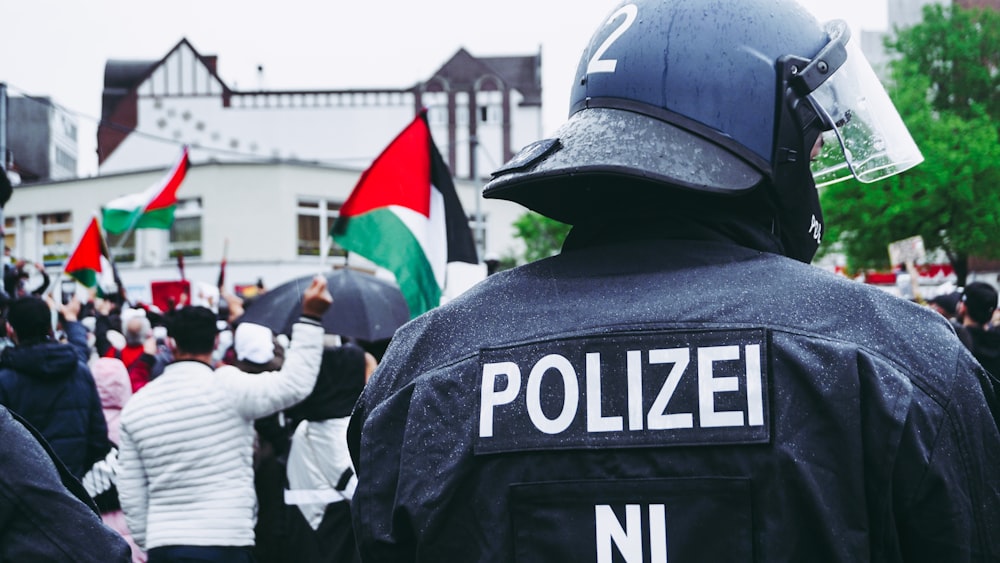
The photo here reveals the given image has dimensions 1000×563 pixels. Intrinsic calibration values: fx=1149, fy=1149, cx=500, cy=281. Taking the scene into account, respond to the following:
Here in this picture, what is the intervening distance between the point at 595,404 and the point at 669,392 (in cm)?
11

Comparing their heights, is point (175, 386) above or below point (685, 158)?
below

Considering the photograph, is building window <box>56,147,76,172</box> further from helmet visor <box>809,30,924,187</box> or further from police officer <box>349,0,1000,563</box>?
police officer <box>349,0,1000,563</box>

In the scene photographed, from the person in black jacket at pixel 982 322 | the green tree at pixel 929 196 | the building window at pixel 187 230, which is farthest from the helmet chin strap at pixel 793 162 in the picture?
the building window at pixel 187 230

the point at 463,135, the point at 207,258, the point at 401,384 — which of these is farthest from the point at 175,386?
the point at 463,135

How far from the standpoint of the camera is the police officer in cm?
152

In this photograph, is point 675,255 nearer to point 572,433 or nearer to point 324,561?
point 572,433

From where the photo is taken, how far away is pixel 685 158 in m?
1.77

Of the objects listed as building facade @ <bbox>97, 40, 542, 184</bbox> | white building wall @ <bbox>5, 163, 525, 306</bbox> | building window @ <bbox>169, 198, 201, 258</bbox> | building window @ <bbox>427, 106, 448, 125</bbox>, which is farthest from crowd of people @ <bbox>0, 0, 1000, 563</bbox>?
building window @ <bbox>427, 106, 448, 125</bbox>

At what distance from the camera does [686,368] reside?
1633 mm

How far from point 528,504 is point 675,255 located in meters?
0.45

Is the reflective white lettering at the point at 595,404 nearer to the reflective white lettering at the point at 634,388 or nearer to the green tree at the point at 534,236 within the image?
the reflective white lettering at the point at 634,388

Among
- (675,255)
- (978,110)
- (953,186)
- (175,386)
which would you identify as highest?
(978,110)

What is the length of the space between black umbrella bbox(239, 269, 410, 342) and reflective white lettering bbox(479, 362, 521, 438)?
580 cm

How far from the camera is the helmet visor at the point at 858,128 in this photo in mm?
1992
